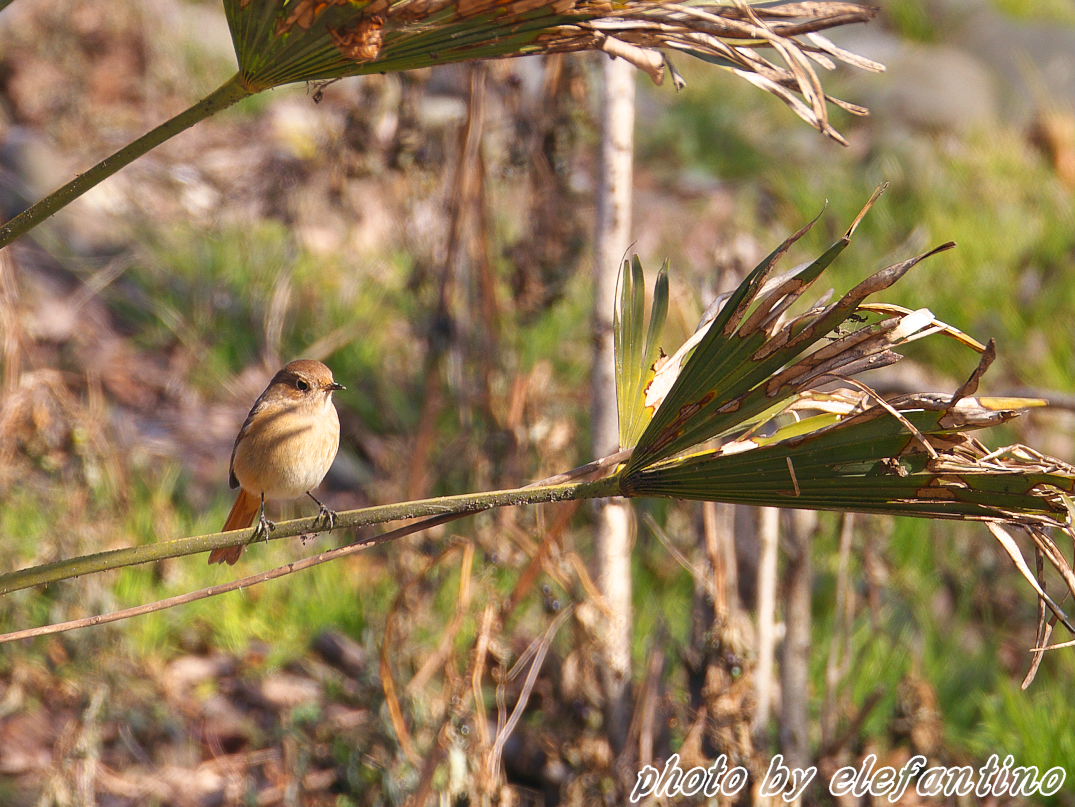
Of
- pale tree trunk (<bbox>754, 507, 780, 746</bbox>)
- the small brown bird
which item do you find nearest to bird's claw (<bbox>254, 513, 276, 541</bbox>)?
the small brown bird

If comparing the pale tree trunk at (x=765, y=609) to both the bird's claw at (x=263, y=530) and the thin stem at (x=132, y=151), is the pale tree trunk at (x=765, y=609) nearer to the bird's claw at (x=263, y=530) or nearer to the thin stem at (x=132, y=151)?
the bird's claw at (x=263, y=530)

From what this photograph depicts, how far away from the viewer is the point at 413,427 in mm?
6090

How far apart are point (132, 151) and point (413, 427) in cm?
437

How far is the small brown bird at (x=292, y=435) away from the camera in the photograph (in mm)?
3137

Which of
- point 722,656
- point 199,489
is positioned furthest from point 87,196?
point 722,656

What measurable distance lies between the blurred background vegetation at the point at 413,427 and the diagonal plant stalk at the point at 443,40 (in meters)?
1.58

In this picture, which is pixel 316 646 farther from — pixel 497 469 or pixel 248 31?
pixel 248 31

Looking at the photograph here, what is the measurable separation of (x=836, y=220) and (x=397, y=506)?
5.92 metres

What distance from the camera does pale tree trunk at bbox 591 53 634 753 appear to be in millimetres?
3451

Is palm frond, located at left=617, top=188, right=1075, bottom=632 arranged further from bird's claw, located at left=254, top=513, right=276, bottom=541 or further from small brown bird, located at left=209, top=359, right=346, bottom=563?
small brown bird, located at left=209, top=359, right=346, bottom=563

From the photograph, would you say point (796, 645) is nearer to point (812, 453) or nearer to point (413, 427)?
point (812, 453)

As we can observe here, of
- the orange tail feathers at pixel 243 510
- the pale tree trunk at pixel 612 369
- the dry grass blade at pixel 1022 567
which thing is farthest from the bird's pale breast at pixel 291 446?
the dry grass blade at pixel 1022 567

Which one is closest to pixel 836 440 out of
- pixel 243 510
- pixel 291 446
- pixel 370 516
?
pixel 370 516

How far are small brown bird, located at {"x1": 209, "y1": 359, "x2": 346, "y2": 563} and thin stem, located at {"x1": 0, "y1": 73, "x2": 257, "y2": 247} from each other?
1.35 meters
